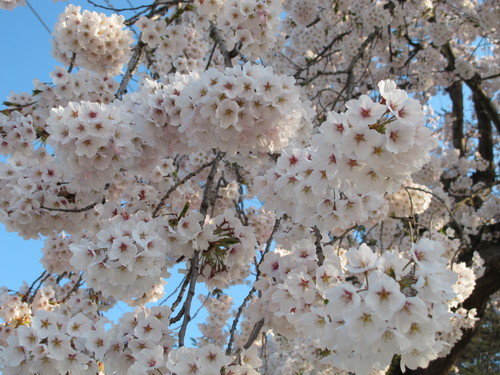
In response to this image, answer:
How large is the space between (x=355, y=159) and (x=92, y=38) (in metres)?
2.38

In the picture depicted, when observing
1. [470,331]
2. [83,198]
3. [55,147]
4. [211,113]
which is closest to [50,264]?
[83,198]

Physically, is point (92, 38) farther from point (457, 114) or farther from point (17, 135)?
point (457, 114)

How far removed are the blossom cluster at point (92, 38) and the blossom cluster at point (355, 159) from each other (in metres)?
1.90

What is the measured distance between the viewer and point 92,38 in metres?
3.16

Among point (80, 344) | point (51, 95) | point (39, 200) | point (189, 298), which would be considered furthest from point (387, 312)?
point (51, 95)

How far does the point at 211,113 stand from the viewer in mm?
1924

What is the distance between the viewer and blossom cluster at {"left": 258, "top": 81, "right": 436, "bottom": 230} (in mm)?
1427

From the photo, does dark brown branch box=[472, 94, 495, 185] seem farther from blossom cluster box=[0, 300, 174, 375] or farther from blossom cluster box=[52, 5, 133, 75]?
blossom cluster box=[0, 300, 174, 375]


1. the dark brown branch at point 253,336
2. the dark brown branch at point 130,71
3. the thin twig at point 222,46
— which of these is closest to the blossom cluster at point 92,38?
the dark brown branch at point 130,71

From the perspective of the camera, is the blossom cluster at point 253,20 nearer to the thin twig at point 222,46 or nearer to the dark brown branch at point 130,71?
the thin twig at point 222,46

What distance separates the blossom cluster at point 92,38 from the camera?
10.3ft

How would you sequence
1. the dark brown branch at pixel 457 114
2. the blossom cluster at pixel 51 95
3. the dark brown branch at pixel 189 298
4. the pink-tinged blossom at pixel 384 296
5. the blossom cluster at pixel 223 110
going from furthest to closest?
1. the dark brown branch at pixel 457 114
2. the blossom cluster at pixel 51 95
3. the blossom cluster at pixel 223 110
4. the dark brown branch at pixel 189 298
5. the pink-tinged blossom at pixel 384 296

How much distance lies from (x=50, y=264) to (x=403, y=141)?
3423 mm

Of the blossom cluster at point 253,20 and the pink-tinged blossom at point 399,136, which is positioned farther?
the blossom cluster at point 253,20
